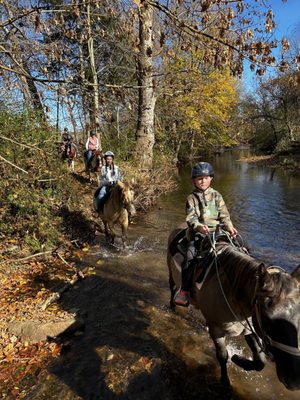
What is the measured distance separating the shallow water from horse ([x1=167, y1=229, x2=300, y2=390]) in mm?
505

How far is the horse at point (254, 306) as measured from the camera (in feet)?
8.41

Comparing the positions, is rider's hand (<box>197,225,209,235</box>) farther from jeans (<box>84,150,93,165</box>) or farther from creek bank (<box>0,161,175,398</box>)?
jeans (<box>84,150,93,165</box>)

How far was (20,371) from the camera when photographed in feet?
14.4

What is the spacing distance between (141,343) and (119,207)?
4.81 metres

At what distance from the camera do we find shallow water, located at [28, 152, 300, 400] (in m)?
4.02

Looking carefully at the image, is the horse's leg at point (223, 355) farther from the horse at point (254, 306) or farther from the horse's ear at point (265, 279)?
the horse's ear at point (265, 279)

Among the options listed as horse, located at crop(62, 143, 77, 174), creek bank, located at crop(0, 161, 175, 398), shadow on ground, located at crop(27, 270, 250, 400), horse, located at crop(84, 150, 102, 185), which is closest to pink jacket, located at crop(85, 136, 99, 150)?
horse, located at crop(62, 143, 77, 174)

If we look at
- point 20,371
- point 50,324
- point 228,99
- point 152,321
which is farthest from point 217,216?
point 228,99

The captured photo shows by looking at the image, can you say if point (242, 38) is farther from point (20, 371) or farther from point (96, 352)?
point (20, 371)

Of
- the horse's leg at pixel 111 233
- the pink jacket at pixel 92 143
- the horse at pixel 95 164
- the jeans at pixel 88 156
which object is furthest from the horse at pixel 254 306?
the pink jacket at pixel 92 143

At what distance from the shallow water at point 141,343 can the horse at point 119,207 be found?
2.24ft

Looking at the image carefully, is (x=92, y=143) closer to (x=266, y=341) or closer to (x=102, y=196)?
(x=102, y=196)

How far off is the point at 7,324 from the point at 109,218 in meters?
4.82

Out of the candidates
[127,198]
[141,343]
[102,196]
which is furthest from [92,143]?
[141,343]
